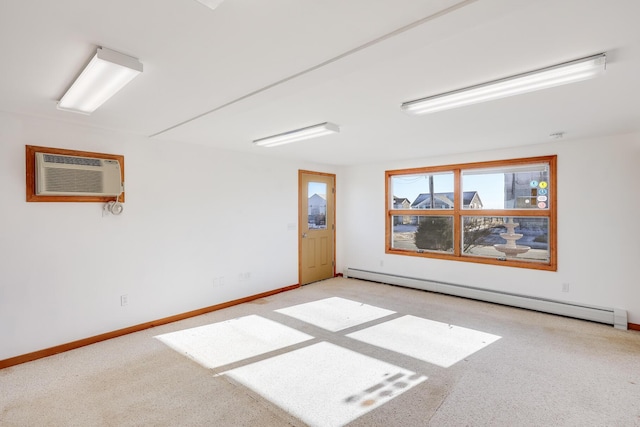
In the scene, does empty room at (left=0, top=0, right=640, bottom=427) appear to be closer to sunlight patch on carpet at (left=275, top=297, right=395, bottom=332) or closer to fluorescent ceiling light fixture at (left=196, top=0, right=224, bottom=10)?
sunlight patch on carpet at (left=275, top=297, right=395, bottom=332)

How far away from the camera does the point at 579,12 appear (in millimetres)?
1421

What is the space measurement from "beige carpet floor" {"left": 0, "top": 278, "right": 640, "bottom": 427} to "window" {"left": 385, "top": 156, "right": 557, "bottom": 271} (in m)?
1.06

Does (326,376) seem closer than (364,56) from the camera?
No

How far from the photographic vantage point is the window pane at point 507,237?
444 centimetres

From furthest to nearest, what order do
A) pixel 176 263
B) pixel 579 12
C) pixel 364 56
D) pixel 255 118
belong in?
pixel 176 263 → pixel 255 118 → pixel 364 56 → pixel 579 12

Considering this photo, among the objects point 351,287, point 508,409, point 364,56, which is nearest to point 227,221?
point 351,287

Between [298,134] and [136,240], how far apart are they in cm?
227

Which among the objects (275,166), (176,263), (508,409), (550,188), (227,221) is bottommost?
(508,409)

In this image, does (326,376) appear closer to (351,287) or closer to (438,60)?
(438,60)

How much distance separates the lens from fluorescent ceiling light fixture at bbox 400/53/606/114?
1.88 meters

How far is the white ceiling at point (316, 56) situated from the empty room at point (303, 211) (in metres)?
0.02

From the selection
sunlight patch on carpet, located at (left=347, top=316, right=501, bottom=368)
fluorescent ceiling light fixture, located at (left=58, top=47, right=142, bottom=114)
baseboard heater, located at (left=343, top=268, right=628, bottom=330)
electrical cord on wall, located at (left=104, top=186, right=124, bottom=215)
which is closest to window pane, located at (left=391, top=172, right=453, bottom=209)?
baseboard heater, located at (left=343, top=268, right=628, bottom=330)

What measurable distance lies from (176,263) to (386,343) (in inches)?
109

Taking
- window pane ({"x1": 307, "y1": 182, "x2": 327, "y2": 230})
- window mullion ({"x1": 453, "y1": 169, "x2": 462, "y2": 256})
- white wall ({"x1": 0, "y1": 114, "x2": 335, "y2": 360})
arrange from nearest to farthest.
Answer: white wall ({"x1": 0, "y1": 114, "x2": 335, "y2": 360}), window mullion ({"x1": 453, "y1": 169, "x2": 462, "y2": 256}), window pane ({"x1": 307, "y1": 182, "x2": 327, "y2": 230})
